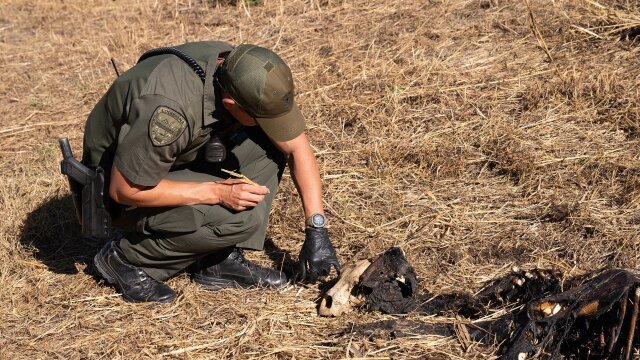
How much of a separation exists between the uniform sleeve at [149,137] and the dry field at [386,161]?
767 millimetres

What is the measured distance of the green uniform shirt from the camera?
342 centimetres

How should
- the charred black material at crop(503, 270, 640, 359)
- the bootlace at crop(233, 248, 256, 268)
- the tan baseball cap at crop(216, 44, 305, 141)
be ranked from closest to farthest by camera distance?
the charred black material at crop(503, 270, 640, 359) < the tan baseball cap at crop(216, 44, 305, 141) < the bootlace at crop(233, 248, 256, 268)

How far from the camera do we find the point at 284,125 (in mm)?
3559

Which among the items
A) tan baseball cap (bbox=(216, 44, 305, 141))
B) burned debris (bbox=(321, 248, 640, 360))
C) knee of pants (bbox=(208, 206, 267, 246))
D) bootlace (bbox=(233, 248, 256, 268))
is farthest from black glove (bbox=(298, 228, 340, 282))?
tan baseball cap (bbox=(216, 44, 305, 141))

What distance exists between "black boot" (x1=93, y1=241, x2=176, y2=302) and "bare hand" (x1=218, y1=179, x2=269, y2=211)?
593mm

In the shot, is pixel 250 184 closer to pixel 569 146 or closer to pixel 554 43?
pixel 569 146

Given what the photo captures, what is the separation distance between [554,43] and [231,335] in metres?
3.53

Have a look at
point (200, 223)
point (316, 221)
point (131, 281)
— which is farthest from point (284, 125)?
point (131, 281)

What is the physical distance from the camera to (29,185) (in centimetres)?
516

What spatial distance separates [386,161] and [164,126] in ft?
6.30

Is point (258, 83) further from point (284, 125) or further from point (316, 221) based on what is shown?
point (316, 221)

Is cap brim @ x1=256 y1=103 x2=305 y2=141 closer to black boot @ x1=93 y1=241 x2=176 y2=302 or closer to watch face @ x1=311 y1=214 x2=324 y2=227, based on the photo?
watch face @ x1=311 y1=214 x2=324 y2=227

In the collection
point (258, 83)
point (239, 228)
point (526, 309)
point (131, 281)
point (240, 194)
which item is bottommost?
point (131, 281)

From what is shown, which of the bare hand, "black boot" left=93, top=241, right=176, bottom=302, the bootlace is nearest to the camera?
the bare hand
